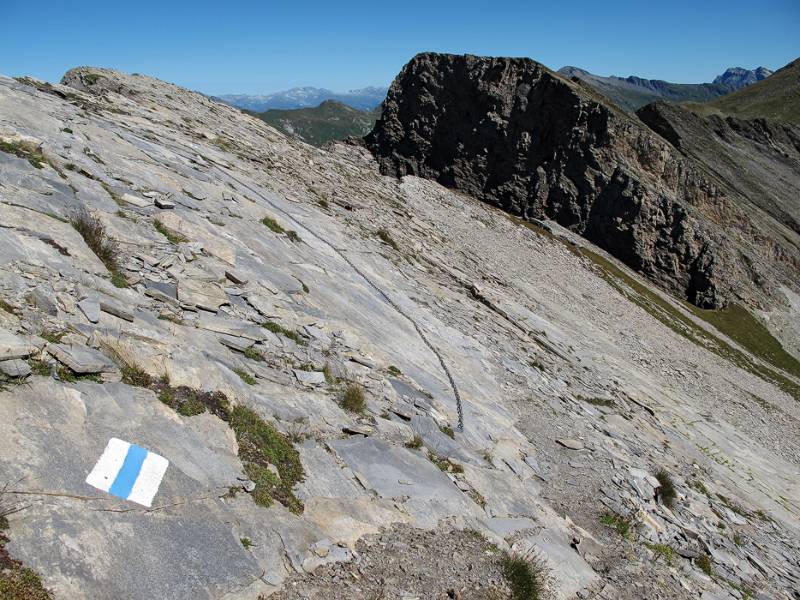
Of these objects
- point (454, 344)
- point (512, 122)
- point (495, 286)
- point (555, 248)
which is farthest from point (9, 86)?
point (512, 122)

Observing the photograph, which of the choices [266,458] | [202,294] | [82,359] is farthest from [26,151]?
[266,458]

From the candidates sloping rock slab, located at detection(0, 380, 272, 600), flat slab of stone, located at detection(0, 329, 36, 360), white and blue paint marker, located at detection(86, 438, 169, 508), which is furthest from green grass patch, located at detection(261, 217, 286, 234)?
white and blue paint marker, located at detection(86, 438, 169, 508)

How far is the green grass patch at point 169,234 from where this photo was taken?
17.0m

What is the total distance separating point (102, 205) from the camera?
55.3 feet

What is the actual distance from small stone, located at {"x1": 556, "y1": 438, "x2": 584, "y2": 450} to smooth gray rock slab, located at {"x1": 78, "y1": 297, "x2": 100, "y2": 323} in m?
15.2

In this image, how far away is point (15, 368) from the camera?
836 centimetres

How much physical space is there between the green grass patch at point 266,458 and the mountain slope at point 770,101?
522 feet

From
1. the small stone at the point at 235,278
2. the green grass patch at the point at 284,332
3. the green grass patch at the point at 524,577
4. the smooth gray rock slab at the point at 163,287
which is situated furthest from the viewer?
the small stone at the point at 235,278

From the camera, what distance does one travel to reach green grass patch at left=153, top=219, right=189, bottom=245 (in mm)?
17047

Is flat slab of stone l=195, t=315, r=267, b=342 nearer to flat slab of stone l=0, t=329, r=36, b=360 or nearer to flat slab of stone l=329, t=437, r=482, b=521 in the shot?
flat slab of stone l=329, t=437, r=482, b=521

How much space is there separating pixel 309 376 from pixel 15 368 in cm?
667

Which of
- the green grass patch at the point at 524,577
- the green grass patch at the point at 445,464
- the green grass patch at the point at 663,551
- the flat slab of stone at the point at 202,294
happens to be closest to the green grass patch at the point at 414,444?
the green grass patch at the point at 445,464

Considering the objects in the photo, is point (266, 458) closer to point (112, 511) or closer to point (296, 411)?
point (296, 411)

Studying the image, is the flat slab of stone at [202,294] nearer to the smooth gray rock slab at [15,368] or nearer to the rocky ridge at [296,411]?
the rocky ridge at [296,411]
